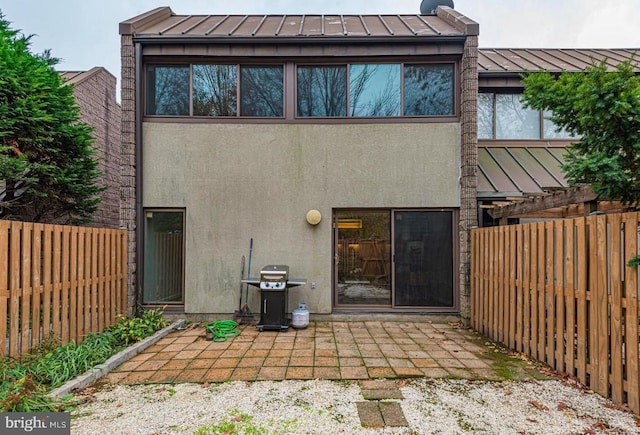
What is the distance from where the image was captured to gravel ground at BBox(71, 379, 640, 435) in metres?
2.77

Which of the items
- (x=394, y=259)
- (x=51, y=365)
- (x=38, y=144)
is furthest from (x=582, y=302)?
(x=38, y=144)

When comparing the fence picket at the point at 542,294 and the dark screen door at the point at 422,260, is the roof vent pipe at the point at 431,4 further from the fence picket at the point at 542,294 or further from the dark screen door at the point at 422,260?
the fence picket at the point at 542,294

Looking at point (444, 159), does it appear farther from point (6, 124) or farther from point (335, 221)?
point (6, 124)

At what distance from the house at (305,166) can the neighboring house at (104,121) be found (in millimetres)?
2962

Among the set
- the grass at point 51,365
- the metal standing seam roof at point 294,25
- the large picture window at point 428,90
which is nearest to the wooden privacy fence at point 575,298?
the large picture window at point 428,90

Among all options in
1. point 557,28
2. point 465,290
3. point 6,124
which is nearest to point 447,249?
point 465,290

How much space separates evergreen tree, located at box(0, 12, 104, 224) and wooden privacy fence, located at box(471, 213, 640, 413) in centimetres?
756

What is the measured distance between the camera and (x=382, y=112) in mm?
6371

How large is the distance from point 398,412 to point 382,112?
5114 mm

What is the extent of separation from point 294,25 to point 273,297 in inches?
223

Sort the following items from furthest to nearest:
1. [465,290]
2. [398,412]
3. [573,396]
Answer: [465,290]
[573,396]
[398,412]

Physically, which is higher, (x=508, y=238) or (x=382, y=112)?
(x=382, y=112)

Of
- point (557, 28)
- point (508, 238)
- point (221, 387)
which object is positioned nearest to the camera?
point (221, 387)

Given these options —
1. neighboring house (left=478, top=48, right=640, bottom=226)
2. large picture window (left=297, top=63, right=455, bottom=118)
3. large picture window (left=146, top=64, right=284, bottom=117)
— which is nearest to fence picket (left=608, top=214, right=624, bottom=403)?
neighboring house (left=478, top=48, right=640, bottom=226)
